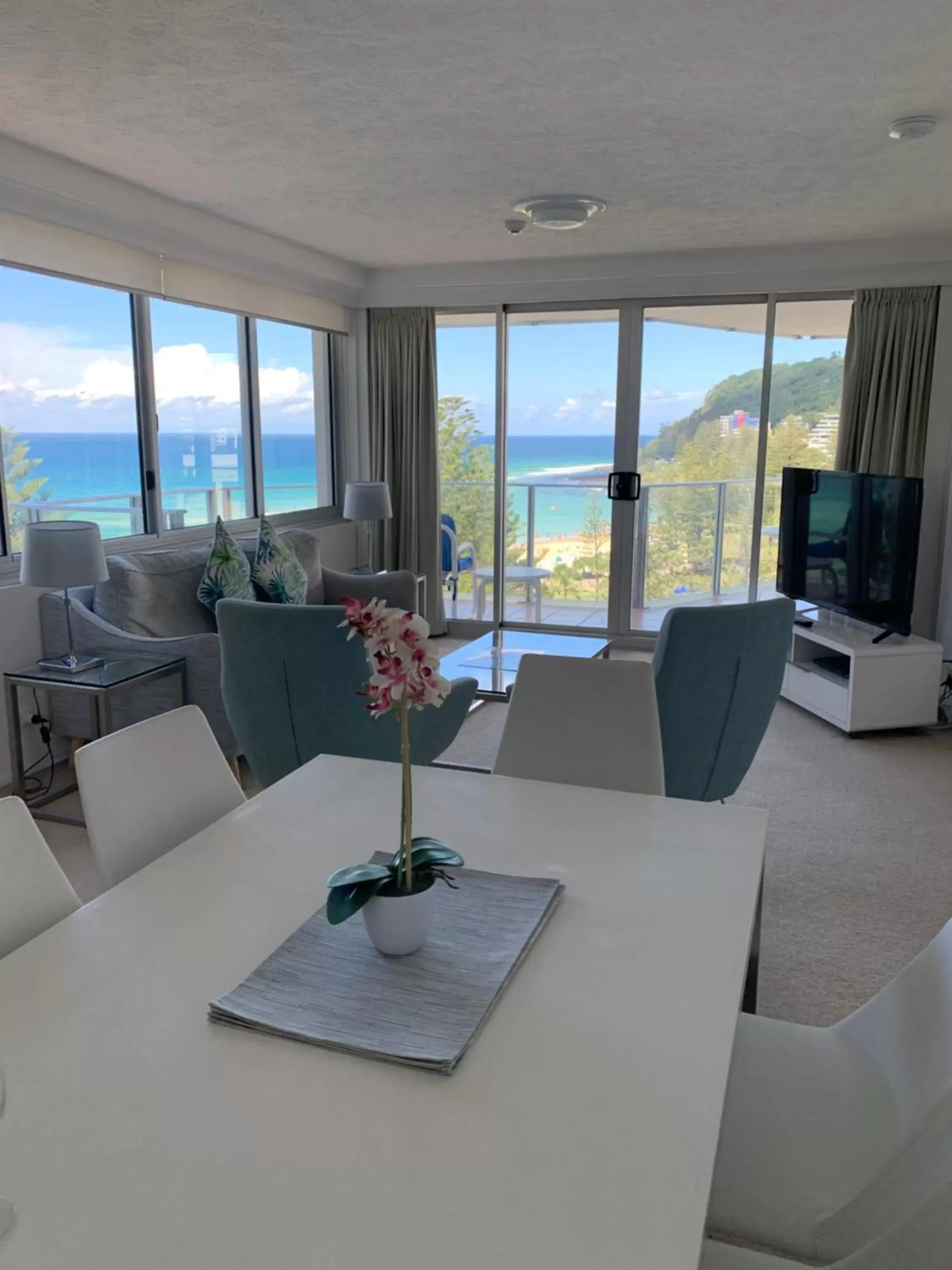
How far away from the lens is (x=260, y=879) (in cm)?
157

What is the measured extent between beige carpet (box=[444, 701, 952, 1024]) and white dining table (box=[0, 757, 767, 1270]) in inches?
48.3

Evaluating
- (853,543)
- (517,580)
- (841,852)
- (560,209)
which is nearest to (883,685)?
(853,543)

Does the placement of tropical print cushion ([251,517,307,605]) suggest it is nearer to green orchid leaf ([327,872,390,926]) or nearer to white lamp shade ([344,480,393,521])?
white lamp shade ([344,480,393,521])

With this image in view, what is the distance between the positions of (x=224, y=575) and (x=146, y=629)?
0.48 metres

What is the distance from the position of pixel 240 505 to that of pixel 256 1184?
210 inches

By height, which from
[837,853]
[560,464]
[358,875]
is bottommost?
[837,853]

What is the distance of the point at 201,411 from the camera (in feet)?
20.7

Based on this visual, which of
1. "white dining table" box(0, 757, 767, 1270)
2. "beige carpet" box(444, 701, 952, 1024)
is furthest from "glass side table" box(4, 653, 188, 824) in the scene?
"white dining table" box(0, 757, 767, 1270)

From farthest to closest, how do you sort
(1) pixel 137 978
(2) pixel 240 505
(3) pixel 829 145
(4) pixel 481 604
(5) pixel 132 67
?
(4) pixel 481 604 → (2) pixel 240 505 → (3) pixel 829 145 → (5) pixel 132 67 → (1) pixel 137 978

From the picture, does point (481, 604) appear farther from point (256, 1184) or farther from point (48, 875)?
point (256, 1184)

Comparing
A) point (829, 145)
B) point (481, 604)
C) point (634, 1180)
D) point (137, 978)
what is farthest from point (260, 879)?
point (481, 604)

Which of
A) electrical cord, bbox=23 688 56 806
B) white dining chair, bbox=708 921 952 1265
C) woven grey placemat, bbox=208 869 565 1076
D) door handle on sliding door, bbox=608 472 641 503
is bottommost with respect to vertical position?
electrical cord, bbox=23 688 56 806

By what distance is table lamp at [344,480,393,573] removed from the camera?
5961 mm

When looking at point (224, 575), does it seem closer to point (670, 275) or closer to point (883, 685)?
point (883, 685)
